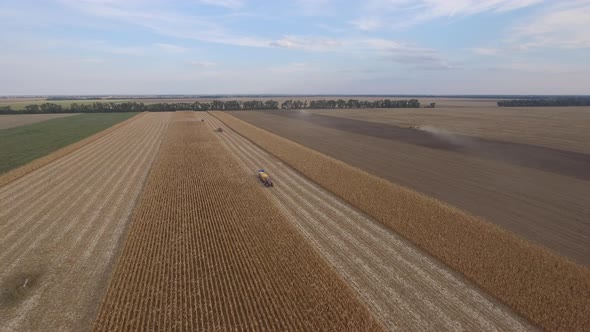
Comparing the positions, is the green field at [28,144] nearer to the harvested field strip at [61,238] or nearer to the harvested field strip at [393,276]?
the harvested field strip at [61,238]

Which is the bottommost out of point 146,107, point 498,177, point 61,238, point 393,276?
point 393,276

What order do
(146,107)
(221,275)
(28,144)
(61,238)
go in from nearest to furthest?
(221,275)
(61,238)
(28,144)
(146,107)

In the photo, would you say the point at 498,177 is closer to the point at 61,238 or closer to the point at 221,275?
the point at 221,275

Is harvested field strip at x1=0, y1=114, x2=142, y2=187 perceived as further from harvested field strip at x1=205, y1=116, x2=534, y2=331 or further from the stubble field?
harvested field strip at x1=205, y1=116, x2=534, y2=331

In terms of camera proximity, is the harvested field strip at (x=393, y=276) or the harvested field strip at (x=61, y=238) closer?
the harvested field strip at (x=393, y=276)

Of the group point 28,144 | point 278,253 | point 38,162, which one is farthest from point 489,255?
point 28,144

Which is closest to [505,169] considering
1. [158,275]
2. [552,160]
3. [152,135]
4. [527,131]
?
[552,160]

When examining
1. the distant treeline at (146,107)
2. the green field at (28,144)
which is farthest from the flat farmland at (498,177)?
the distant treeline at (146,107)

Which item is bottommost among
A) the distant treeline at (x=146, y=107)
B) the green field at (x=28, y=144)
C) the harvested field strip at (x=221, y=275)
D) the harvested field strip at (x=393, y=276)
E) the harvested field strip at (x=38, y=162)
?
the harvested field strip at (x=393, y=276)
